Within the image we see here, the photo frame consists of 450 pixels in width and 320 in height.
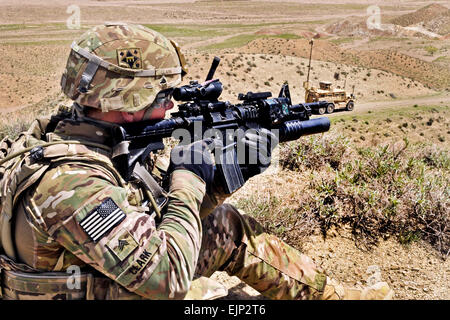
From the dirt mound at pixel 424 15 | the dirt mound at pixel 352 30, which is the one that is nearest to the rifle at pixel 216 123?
the dirt mound at pixel 352 30

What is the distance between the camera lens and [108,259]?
1.85 m

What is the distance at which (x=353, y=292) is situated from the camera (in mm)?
3125

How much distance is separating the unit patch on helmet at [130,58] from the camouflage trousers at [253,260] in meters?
1.20

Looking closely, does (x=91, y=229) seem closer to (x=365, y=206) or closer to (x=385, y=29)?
(x=365, y=206)

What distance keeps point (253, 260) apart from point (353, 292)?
953 millimetres

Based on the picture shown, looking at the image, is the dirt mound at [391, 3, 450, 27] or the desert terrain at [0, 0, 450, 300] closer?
the desert terrain at [0, 0, 450, 300]

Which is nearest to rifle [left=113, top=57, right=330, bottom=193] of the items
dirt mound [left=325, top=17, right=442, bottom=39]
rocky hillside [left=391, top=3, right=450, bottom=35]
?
dirt mound [left=325, top=17, right=442, bottom=39]

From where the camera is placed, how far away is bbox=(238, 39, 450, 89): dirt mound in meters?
39.3

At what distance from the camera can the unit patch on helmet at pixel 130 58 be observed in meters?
2.30

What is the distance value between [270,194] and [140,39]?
2.91m

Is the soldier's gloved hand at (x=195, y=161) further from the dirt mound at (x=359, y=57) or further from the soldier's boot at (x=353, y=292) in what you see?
the dirt mound at (x=359, y=57)

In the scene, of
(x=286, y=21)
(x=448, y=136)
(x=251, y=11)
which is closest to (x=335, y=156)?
(x=448, y=136)

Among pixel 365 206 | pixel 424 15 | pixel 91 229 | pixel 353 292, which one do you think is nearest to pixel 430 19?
pixel 424 15

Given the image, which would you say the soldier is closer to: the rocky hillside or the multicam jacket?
the multicam jacket
